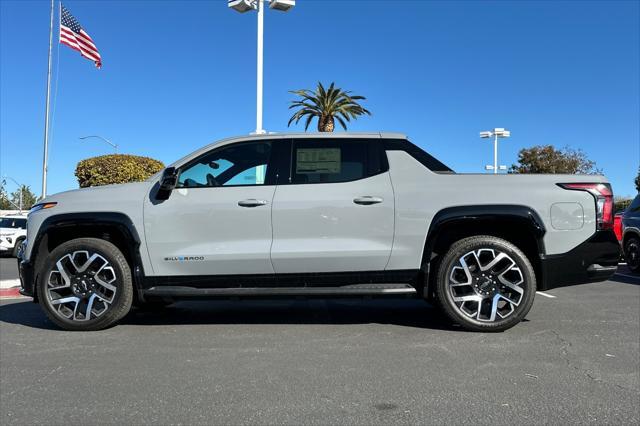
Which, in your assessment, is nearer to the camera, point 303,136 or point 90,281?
point 90,281

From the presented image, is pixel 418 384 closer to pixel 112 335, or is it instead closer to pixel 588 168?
pixel 112 335

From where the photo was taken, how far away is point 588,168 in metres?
48.9

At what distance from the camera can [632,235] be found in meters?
10.1

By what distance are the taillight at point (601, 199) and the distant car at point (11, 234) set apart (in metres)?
18.1

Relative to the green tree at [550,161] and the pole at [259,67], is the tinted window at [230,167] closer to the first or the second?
the pole at [259,67]

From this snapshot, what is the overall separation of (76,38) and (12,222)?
8.22 metres

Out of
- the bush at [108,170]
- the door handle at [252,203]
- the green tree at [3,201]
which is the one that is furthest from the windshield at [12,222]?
the green tree at [3,201]

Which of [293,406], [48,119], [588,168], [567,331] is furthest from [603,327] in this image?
[588,168]

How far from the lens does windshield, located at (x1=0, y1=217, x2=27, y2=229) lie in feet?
57.1

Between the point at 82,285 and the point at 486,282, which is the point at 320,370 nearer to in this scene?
the point at 486,282

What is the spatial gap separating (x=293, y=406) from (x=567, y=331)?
3.11 metres

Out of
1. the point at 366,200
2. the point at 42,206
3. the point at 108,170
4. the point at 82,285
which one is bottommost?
the point at 82,285

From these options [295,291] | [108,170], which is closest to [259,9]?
[108,170]

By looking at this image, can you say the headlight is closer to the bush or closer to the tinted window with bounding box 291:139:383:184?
the tinted window with bounding box 291:139:383:184
